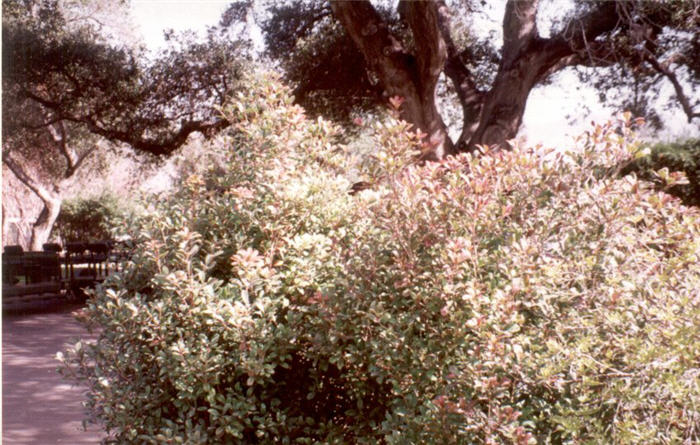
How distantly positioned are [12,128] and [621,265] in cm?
1800

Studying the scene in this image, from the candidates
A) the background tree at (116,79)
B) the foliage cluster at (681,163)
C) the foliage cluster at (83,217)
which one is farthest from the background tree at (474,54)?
the foliage cluster at (83,217)

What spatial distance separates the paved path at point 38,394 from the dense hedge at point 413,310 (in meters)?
0.72

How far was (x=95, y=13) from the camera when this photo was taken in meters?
22.0

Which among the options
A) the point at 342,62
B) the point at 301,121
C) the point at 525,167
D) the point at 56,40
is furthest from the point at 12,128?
the point at 525,167

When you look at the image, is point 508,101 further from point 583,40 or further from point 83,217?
point 83,217

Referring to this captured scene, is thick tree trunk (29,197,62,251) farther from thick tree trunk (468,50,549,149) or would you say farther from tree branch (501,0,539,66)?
tree branch (501,0,539,66)

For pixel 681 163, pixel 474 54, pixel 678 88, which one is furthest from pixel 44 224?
pixel 678 88

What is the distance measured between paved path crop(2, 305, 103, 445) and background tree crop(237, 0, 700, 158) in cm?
529

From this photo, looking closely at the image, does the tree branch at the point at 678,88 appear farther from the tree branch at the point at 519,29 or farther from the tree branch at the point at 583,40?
the tree branch at the point at 519,29

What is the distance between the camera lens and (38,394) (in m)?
7.04

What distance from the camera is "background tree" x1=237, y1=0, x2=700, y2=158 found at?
1003 cm

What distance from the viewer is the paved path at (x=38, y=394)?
5.61m

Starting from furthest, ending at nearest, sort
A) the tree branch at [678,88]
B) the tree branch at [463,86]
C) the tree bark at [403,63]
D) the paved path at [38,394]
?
the tree branch at [678,88], the tree branch at [463,86], the tree bark at [403,63], the paved path at [38,394]

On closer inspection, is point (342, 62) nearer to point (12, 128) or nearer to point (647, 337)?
point (12, 128)
